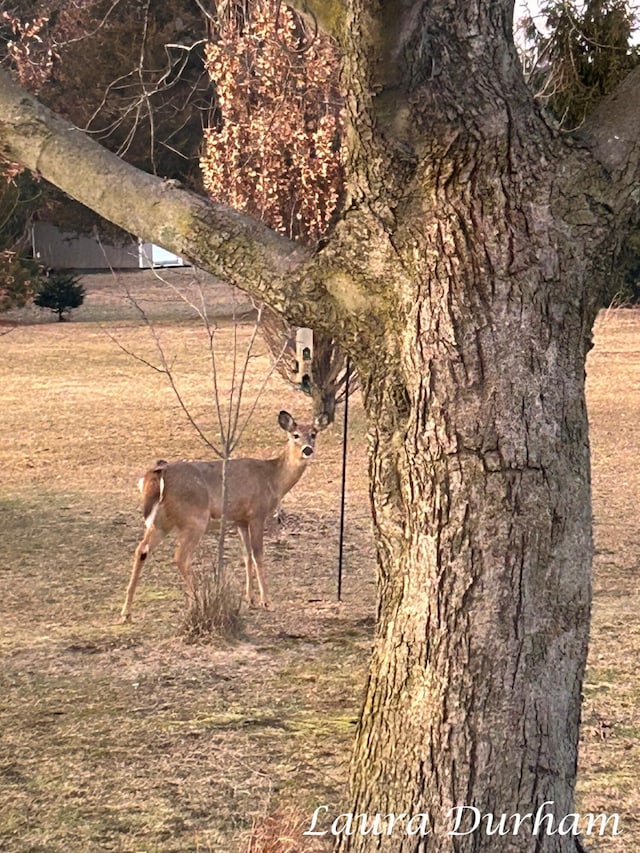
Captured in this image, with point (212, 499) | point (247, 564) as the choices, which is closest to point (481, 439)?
point (212, 499)

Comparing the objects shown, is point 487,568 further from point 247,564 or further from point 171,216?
point 247,564

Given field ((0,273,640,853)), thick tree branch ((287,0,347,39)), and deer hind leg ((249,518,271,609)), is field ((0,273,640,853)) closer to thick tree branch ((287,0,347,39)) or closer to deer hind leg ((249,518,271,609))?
deer hind leg ((249,518,271,609))

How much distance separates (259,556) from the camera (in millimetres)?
7477

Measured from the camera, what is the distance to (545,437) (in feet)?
11.2

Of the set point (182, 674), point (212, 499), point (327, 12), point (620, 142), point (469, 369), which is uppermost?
point (327, 12)

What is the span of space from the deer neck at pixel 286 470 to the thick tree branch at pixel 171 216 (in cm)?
418

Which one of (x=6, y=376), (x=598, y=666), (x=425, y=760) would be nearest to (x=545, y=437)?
(x=425, y=760)

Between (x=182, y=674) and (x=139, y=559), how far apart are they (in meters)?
1.03

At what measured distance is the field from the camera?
15.6 ft

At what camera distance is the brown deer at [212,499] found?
714 cm

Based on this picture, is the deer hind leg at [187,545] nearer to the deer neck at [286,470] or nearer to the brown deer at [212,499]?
the brown deer at [212,499]

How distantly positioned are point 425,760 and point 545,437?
98 cm

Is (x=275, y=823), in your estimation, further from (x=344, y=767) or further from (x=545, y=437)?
(x=545, y=437)
